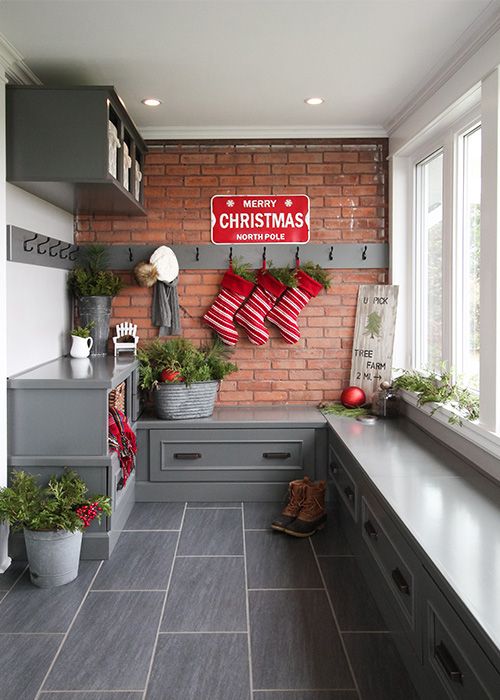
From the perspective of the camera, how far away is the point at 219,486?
4.28 meters

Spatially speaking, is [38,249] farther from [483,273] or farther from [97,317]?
[483,273]

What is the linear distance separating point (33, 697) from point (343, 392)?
2940mm

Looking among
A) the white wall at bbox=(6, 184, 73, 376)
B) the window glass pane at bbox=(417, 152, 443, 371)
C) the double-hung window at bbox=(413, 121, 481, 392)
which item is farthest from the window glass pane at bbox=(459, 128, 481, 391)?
the white wall at bbox=(6, 184, 73, 376)

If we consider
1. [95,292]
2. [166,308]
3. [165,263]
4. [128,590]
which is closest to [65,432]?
[128,590]

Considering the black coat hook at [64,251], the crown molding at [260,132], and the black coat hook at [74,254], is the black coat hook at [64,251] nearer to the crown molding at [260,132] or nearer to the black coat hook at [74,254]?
the black coat hook at [74,254]

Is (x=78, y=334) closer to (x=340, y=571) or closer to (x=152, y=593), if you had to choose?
(x=152, y=593)

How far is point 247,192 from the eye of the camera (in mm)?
4684

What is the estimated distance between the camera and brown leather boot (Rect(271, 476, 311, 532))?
3741 mm

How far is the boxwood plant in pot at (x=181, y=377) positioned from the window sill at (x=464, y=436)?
133cm

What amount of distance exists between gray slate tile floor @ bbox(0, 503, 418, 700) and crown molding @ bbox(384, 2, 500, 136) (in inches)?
100

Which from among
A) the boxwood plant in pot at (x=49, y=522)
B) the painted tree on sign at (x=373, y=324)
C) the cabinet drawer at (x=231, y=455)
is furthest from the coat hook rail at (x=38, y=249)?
the painted tree on sign at (x=373, y=324)

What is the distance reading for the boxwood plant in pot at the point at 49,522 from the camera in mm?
2998

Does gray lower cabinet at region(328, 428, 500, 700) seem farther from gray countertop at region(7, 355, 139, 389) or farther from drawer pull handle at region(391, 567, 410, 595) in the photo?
gray countertop at region(7, 355, 139, 389)

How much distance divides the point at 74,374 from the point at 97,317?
3.33 feet
